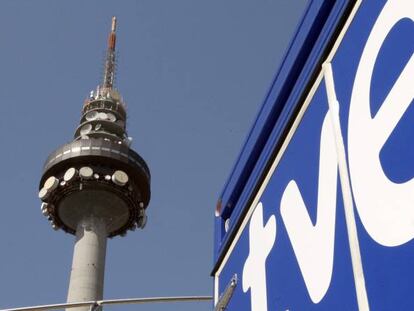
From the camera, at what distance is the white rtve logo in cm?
293

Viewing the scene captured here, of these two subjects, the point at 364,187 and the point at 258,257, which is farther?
the point at 258,257

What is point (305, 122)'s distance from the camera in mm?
4066

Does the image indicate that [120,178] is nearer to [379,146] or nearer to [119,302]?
[119,302]

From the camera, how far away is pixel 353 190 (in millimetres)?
3297

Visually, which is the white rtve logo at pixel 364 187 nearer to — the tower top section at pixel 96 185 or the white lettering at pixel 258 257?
the white lettering at pixel 258 257

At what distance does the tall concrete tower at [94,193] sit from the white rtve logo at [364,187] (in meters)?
56.2

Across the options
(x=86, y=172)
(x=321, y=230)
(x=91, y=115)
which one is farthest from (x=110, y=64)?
(x=321, y=230)

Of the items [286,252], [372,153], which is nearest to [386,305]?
[372,153]

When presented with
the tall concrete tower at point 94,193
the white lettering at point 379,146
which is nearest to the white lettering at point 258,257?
the white lettering at point 379,146

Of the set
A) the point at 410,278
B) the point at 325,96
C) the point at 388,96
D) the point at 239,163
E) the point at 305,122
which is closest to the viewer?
the point at 410,278

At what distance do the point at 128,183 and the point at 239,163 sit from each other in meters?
57.8

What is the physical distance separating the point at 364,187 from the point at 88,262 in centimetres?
5730

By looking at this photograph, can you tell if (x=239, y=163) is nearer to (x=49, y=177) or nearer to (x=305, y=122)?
(x=305, y=122)

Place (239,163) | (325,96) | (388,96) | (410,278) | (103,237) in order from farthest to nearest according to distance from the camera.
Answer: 1. (103,237)
2. (239,163)
3. (325,96)
4. (388,96)
5. (410,278)
